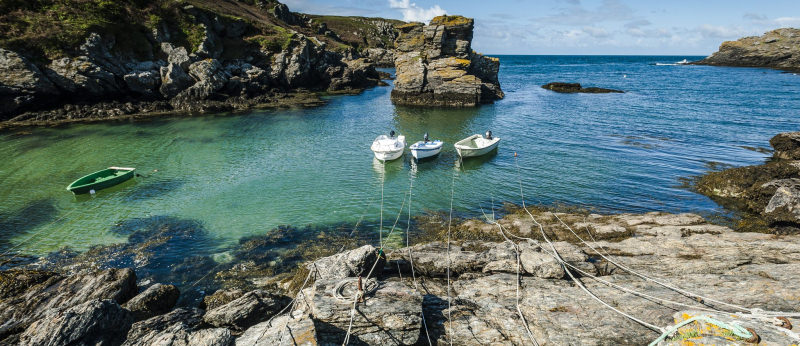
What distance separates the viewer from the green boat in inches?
832

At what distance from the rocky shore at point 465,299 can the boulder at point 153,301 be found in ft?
0.14

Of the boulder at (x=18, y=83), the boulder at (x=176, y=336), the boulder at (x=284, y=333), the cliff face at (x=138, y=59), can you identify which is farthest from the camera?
the cliff face at (x=138, y=59)

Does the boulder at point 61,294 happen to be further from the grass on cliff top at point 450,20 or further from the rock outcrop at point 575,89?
the rock outcrop at point 575,89

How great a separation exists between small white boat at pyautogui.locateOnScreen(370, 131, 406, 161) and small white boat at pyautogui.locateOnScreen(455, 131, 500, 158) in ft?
15.3

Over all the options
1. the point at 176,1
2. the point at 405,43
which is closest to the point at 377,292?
the point at 405,43

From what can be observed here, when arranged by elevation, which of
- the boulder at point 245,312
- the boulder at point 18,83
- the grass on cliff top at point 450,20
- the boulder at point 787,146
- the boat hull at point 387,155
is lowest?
the boulder at point 245,312

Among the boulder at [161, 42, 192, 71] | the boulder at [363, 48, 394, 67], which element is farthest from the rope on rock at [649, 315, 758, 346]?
the boulder at [363, 48, 394, 67]

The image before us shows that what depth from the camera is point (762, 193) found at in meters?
17.8

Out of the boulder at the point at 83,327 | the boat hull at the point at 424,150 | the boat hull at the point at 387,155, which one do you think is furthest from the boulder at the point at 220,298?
the boat hull at the point at 424,150

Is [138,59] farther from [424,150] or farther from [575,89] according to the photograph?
[575,89]

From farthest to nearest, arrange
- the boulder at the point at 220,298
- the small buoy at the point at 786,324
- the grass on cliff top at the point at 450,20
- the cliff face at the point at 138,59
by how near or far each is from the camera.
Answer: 1. the grass on cliff top at the point at 450,20
2. the cliff face at the point at 138,59
3. the boulder at the point at 220,298
4. the small buoy at the point at 786,324

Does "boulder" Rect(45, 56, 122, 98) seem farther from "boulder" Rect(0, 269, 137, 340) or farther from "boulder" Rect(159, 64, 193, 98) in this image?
"boulder" Rect(0, 269, 137, 340)

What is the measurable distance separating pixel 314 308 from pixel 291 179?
17.1m

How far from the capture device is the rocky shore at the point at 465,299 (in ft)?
25.6
